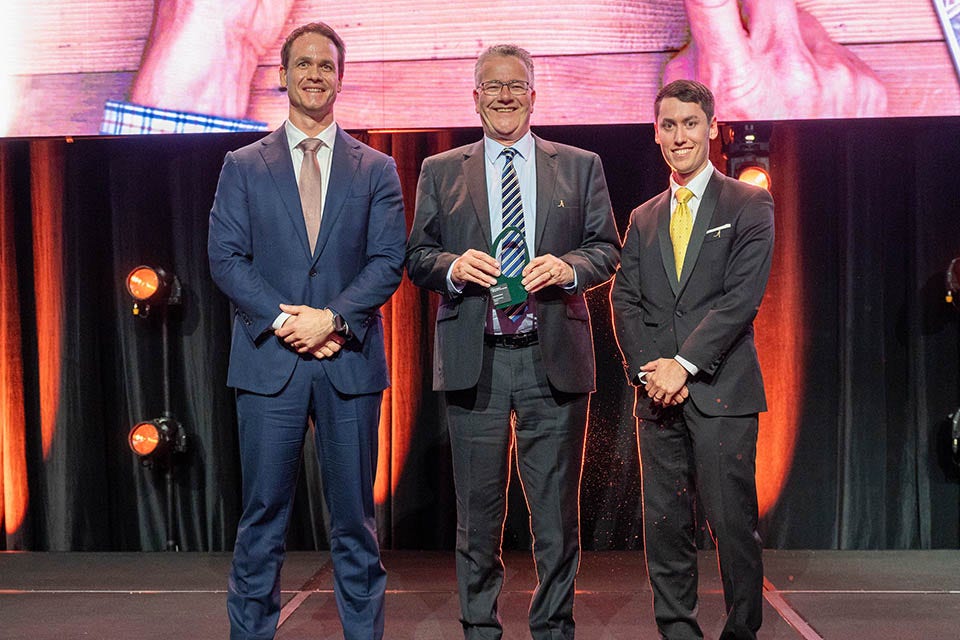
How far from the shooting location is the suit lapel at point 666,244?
2.50m

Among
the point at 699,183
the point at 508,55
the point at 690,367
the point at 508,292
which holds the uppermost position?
the point at 508,55

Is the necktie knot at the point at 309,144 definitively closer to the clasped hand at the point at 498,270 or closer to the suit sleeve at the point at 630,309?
the clasped hand at the point at 498,270

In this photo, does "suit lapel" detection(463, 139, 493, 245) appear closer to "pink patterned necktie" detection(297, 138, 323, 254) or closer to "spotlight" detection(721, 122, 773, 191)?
"pink patterned necktie" detection(297, 138, 323, 254)

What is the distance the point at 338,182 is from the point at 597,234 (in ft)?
2.35

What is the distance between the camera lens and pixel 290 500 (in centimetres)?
240

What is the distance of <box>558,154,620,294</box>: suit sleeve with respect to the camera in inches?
Answer: 96.0

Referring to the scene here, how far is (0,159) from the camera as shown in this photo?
4.25 meters

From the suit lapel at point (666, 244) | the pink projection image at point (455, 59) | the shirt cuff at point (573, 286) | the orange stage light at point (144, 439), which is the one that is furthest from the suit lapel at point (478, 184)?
the orange stage light at point (144, 439)

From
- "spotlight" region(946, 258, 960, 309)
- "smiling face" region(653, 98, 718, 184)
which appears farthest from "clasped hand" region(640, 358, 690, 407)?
"spotlight" region(946, 258, 960, 309)

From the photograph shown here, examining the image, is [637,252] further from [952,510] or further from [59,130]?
[59,130]

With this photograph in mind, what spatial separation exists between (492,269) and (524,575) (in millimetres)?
1705

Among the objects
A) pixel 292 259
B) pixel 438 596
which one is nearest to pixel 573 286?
pixel 292 259

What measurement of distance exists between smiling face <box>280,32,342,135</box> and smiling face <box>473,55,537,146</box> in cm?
40

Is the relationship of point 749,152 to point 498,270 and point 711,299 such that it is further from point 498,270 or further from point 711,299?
point 498,270
